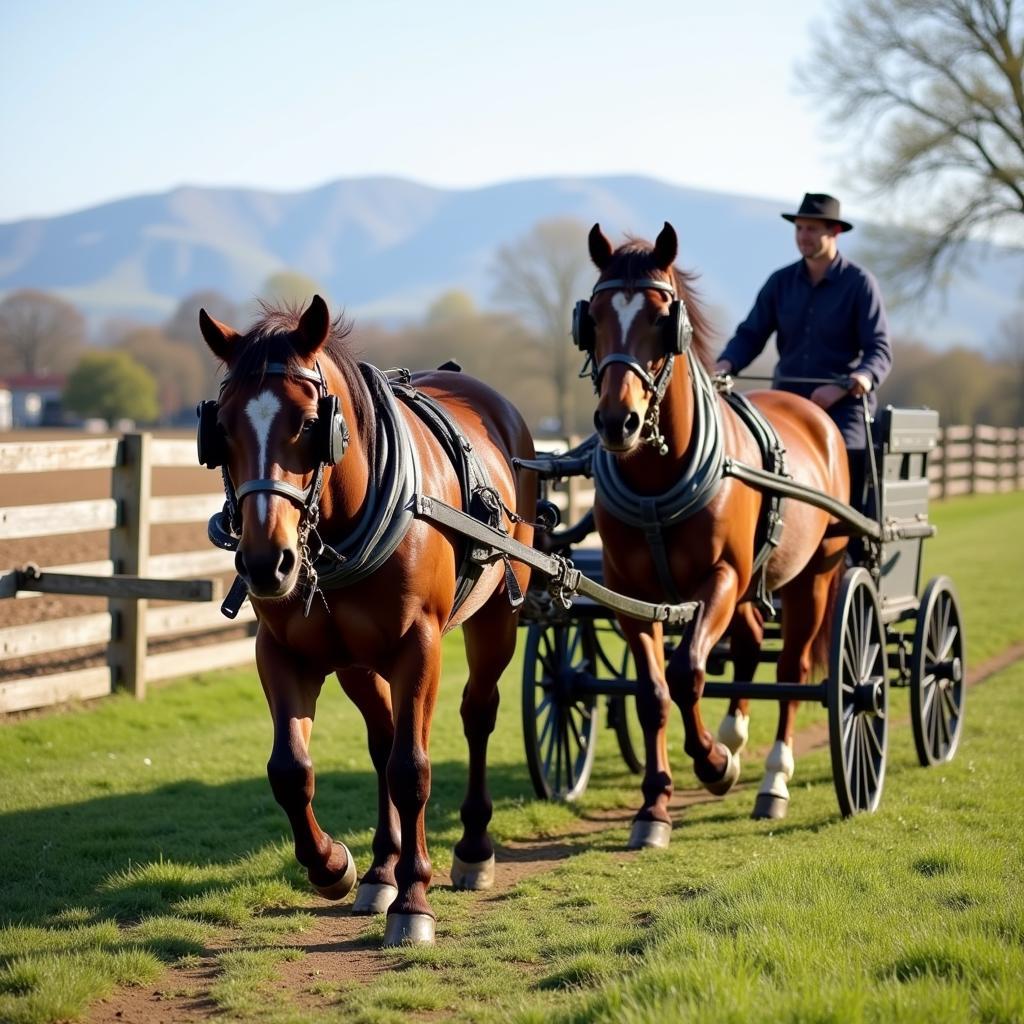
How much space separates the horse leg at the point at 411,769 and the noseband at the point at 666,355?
1.45 metres

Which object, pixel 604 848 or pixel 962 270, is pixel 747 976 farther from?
pixel 962 270

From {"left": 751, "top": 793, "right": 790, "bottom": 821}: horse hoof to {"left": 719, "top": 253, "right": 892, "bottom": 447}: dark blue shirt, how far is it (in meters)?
2.16

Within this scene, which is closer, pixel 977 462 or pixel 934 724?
pixel 934 724

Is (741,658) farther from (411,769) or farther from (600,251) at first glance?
(411,769)

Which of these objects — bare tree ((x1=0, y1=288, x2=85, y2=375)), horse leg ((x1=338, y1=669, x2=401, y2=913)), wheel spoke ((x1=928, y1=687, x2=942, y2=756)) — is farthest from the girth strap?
bare tree ((x1=0, y1=288, x2=85, y2=375))

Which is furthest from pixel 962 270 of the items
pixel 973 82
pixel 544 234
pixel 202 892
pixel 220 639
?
pixel 544 234

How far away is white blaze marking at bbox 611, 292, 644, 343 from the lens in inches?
215

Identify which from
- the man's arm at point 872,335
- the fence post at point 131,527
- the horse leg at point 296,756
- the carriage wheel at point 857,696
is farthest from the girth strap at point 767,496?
the fence post at point 131,527

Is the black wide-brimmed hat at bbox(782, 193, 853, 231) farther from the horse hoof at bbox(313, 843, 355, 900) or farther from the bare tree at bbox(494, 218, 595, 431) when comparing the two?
the bare tree at bbox(494, 218, 595, 431)

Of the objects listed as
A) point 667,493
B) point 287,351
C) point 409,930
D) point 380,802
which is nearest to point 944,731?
point 667,493

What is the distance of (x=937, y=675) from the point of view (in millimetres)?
7766

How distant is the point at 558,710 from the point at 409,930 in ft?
9.03

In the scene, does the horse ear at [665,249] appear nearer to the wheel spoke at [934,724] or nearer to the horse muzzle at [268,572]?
the horse muzzle at [268,572]

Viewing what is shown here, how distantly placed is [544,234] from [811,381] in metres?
91.0
